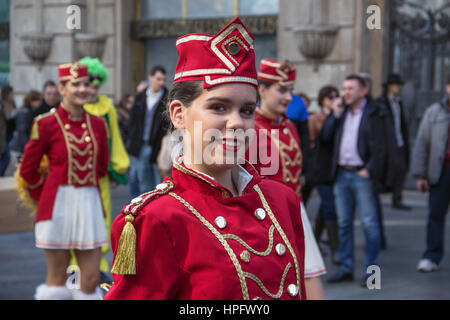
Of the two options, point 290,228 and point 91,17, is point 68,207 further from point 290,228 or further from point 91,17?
point 91,17

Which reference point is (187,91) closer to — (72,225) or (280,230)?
(280,230)

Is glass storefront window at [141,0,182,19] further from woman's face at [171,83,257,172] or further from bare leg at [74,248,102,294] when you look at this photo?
woman's face at [171,83,257,172]

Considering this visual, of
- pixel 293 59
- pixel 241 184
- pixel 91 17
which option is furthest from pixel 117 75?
pixel 241 184

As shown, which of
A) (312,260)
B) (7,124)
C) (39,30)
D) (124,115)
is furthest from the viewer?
(39,30)

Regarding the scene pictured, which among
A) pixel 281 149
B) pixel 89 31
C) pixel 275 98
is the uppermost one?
pixel 89 31

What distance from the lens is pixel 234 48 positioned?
2.25 meters

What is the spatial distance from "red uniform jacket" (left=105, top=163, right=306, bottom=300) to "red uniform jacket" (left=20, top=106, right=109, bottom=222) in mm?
3944

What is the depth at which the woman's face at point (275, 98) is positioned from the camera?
Result: 566 cm

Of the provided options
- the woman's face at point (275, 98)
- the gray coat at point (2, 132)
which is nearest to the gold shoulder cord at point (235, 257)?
the woman's face at point (275, 98)

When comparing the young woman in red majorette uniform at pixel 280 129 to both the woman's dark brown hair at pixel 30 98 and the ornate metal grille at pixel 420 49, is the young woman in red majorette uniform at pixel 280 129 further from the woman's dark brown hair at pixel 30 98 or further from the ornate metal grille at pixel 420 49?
the ornate metal grille at pixel 420 49

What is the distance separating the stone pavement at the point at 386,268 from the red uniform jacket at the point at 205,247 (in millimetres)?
4659

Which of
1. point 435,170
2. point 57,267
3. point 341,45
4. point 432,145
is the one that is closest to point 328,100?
point 432,145

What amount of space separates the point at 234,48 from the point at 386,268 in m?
6.20
